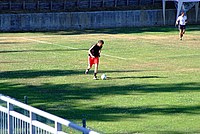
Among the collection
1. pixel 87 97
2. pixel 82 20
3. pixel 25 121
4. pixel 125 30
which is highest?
pixel 25 121

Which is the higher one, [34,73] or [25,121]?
[25,121]

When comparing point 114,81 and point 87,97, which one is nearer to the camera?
point 87,97

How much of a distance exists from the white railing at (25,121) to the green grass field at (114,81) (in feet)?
18.5

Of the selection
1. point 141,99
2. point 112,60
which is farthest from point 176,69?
point 141,99

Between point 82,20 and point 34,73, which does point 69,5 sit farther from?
point 34,73

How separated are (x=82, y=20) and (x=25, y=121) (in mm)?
46160

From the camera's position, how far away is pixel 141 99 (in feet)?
70.7

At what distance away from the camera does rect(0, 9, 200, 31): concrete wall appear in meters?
54.0

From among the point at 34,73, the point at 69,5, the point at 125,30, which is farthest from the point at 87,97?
the point at 69,5

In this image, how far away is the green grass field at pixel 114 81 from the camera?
60.3ft

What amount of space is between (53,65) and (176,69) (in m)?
5.45

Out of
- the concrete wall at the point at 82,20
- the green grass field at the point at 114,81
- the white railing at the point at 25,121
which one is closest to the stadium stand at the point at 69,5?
the concrete wall at the point at 82,20

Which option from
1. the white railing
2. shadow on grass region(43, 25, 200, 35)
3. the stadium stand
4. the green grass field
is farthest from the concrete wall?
the white railing

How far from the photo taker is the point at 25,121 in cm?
1030
